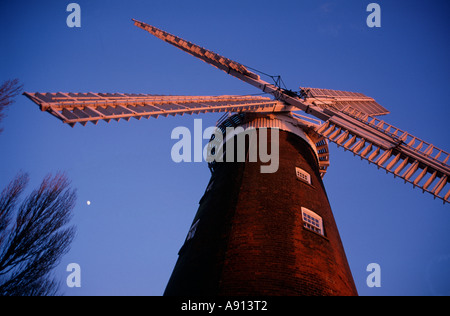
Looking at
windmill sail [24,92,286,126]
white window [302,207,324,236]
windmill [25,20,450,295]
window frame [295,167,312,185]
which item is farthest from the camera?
window frame [295,167,312,185]

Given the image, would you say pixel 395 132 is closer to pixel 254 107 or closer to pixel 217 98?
pixel 254 107

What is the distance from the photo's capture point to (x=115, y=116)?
27.9 feet

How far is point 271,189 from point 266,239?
231cm

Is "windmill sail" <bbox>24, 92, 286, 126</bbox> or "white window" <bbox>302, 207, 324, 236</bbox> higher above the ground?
"windmill sail" <bbox>24, 92, 286, 126</bbox>

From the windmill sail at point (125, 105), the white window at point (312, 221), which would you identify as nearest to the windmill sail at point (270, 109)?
the windmill sail at point (125, 105)

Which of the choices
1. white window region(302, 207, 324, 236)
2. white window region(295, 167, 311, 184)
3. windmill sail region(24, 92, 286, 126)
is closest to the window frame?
white window region(295, 167, 311, 184)

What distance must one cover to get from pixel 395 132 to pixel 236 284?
10175 millimetres

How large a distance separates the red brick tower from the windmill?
0.03m

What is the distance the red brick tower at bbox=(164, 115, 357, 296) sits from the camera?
348 inches

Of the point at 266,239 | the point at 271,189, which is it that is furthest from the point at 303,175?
the point at 266,239

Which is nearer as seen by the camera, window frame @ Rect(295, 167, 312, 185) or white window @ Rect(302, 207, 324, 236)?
white window @ Rect(302, 207, 324, 236)

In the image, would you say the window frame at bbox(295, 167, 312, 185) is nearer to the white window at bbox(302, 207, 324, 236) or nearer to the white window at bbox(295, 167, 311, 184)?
the white window at bbox(295, 167, 311, 184)

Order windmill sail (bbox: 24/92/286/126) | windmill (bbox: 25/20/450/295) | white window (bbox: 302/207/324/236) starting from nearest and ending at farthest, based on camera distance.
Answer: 1. windmill sail (bbox: 24/92/286/126)
2. windmill (bbox: 25/20/450/295)
3. white window (bbox: 302/207/324/236)
